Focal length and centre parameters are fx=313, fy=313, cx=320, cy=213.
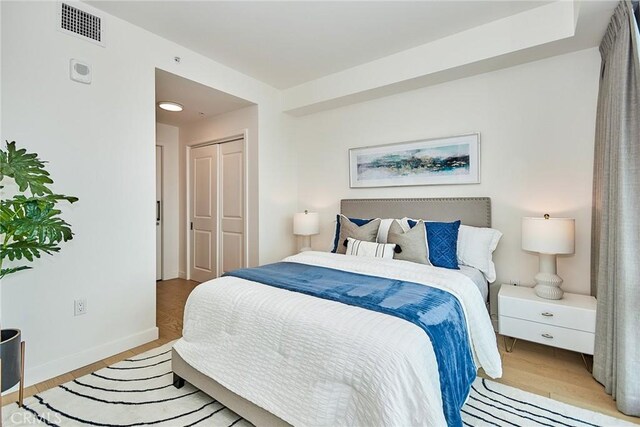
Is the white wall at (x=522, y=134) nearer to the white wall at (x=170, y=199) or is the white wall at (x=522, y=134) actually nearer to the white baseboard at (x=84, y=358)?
the white baseboard at (x=84, y=358)

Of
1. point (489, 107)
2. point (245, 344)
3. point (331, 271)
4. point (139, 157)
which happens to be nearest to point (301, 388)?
point (245, 344)

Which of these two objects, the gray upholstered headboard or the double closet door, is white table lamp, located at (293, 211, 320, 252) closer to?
the gray upholstered headboard

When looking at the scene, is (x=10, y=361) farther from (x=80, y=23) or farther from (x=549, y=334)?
(x=549, y=334)

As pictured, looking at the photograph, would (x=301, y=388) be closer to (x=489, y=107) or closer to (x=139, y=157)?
(x=139, y=157)

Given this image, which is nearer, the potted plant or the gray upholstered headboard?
the potted plant

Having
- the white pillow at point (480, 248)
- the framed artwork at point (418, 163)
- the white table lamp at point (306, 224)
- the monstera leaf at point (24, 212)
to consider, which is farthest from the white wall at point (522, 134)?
the monstera leaf at point (24, 212)

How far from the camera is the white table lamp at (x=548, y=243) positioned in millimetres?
2262

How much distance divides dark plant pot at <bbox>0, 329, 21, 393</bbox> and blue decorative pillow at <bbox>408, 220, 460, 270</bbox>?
107 inches

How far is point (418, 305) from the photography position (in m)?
1.58

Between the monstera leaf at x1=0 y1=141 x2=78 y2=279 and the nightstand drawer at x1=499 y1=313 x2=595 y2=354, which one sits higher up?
the monstera leaf at x1=0 y1=141 x2=78 y2=279

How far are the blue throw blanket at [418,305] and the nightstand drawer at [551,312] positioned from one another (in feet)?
3.00

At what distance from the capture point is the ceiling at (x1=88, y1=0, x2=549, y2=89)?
2383 millimetres

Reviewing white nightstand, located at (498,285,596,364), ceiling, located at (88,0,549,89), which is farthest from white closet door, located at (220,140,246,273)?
white nightstand, located at (498,285,596,364)

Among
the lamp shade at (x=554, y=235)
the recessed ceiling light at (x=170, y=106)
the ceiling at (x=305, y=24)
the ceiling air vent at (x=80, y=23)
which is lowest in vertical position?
the lamp shade at (x=554, y=235)
